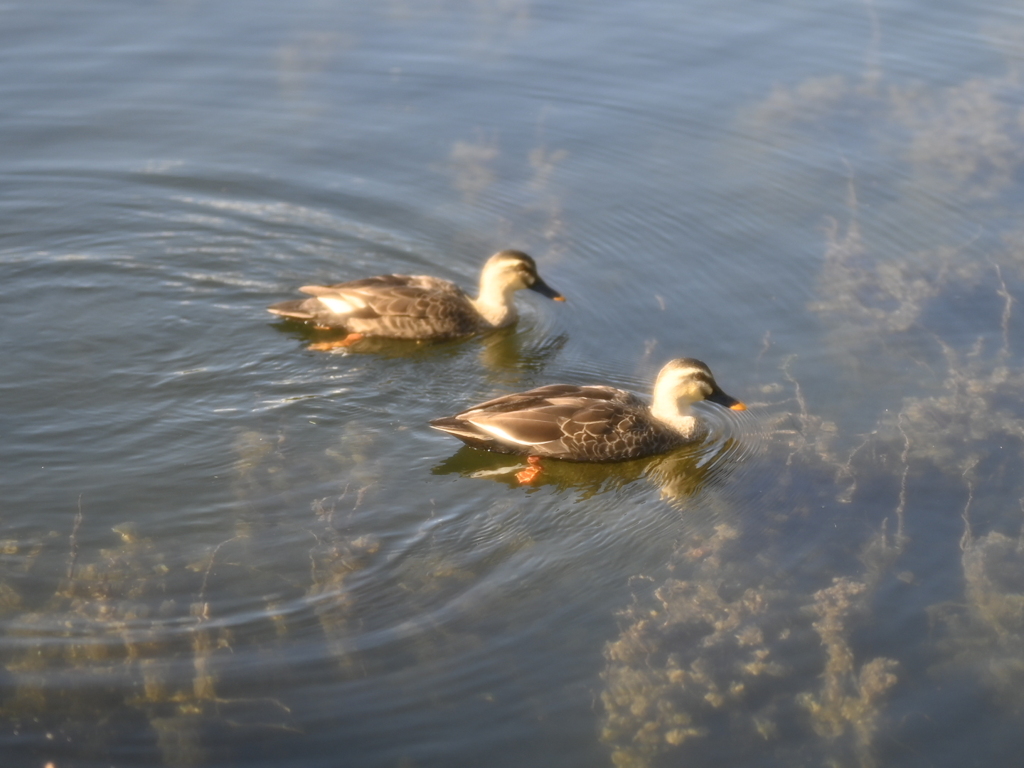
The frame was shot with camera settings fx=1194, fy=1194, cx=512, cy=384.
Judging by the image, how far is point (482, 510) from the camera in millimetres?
7578

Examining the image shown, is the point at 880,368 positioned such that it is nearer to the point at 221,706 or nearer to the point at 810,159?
the point at 810,159

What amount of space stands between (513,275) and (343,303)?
1441mm

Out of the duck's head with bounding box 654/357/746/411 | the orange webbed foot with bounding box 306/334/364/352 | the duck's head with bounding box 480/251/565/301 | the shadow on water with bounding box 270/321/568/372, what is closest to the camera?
the duck's head with bounding box 654/357/746/411

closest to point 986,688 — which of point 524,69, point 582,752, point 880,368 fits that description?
point 582,752

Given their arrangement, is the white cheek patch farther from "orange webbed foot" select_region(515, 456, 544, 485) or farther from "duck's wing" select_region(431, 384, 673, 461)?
"orange webbed foot" select_region(515, 456, 544, 485)

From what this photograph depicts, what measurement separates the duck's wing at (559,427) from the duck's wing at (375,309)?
1.53 metres

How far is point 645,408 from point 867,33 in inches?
338

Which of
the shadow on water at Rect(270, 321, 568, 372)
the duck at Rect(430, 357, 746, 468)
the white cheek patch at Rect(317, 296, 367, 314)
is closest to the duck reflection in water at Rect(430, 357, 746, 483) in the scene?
the duck at Rect(430, 357, 746, 468)

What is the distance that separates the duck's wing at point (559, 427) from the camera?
8.16 meters

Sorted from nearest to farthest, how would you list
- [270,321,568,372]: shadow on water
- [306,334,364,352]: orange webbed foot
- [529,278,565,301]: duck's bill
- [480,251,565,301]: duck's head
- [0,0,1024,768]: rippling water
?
[0,0,1024,768]: rippling water < [306,334,364,352]: orange webbed foot < [270,321,568,372]: shadow on water < [480,251,565,301]: duck's head < [529,278,565,301]: duck's bill

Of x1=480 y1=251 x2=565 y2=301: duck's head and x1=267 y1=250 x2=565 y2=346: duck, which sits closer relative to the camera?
x1=267 y1=250 x2=565 y2=346: duck

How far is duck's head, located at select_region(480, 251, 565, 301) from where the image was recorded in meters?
9.92

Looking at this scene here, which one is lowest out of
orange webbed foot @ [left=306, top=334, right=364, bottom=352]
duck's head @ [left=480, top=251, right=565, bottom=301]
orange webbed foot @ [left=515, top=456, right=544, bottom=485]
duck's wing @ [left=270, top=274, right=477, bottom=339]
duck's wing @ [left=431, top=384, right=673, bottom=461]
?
orange webbed foot @ [left=515, top=456, right=544, bottom=485]

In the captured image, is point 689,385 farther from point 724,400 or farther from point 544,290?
point 544,290
